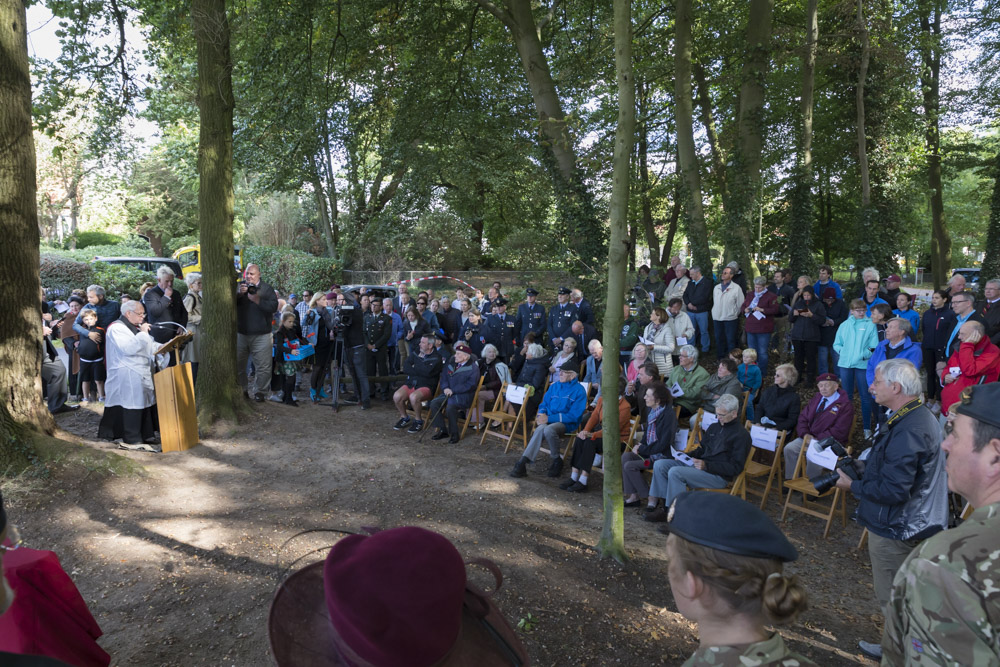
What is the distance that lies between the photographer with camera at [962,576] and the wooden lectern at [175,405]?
285 inches

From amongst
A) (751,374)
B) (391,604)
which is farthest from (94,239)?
(391,604)

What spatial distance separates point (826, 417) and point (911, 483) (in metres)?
3.29

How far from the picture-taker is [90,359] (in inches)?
371

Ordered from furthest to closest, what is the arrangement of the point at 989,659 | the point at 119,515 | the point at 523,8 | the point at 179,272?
1. the point at 179,272
2. the point at 523,8
3. the point at 119,515
4. the point at 989,659

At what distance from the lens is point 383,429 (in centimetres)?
920

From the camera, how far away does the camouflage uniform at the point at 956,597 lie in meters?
1.64

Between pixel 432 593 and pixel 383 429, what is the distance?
818 cm

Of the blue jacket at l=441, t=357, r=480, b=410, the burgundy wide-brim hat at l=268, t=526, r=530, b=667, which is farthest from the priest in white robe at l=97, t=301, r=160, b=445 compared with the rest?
the burgundy wide-brim hat at l=268, t=526, r=530, b=667

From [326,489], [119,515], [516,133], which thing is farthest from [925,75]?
[119,515]

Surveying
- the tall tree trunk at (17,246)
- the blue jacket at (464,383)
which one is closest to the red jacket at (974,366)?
the blue jacket at (464,383)

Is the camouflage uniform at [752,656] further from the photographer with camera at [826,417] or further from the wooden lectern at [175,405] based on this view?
the wooden lectern at [175,405]

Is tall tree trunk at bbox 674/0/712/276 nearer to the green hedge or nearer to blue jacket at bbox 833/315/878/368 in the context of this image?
blue jacket at bbox 833/315/878/368

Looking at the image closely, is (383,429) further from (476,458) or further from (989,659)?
(989,659)

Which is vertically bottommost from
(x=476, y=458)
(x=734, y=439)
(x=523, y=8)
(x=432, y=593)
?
(x=476, y=458)
